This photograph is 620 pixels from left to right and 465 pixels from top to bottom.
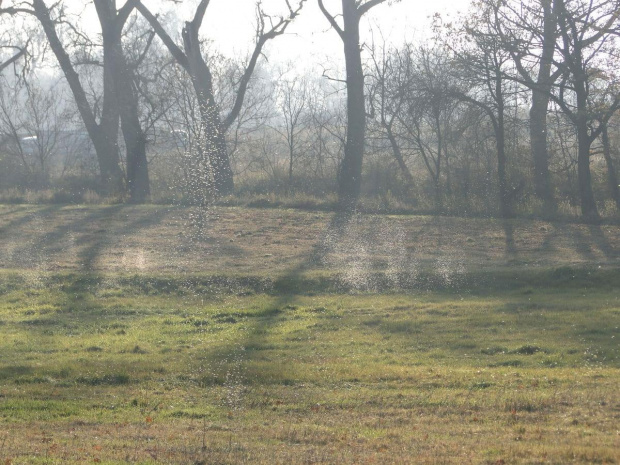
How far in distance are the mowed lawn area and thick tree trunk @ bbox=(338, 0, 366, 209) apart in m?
5.80

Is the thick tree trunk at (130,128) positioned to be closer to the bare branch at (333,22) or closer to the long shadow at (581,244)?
the bare branch at (333,22)

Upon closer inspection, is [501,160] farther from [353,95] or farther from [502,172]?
[353,95]

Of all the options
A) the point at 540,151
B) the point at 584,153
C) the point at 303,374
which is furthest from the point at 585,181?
the point at 303,374

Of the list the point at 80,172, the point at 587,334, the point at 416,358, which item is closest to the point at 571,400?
the point at 416,358

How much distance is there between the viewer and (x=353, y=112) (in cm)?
2950

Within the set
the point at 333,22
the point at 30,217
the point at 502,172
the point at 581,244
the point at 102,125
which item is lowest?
the point at 581,244

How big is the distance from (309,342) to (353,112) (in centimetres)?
1894

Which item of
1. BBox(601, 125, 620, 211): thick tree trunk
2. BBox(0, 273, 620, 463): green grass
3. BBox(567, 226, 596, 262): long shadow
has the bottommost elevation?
BBox(0, 273, 620, 463): green grass

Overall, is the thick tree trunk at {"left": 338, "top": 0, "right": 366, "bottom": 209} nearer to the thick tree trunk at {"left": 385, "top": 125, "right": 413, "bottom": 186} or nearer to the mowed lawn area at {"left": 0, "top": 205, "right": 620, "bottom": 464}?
the thick tree trunk at {"left": 385, "top": 125, "right": 413, "bottom": 186}

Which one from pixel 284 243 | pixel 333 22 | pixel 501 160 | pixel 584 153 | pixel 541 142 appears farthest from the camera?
pixel 333 22

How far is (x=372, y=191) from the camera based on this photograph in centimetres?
2953

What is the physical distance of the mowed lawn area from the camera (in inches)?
259

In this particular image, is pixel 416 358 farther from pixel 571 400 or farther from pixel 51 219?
pixel 51 219

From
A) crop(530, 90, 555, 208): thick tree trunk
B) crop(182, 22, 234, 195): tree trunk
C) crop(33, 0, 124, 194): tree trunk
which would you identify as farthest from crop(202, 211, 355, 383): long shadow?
crop(33, 0, 124, 194): tree trunk
